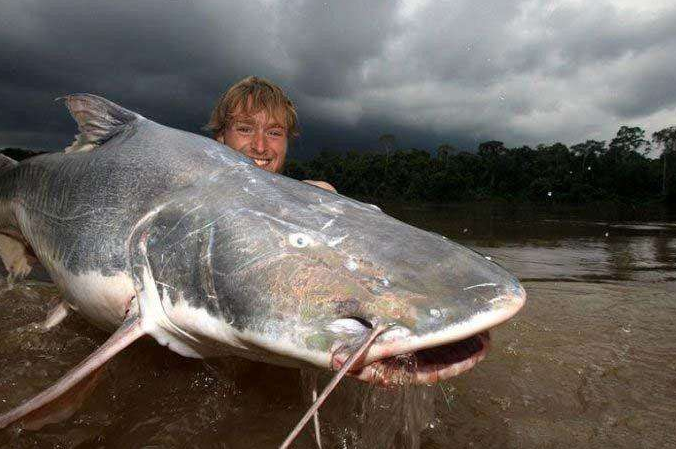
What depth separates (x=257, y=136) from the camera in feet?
13.5

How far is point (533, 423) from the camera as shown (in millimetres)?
2080

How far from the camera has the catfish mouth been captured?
1.12m

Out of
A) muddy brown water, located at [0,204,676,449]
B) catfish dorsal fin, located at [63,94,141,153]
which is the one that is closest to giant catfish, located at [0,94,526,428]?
catfish dorsal fin, located at [63,94,141,153]

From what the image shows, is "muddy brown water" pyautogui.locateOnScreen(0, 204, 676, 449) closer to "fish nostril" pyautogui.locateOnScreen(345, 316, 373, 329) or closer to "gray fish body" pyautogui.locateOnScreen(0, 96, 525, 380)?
"gray fish body" pyautogui.locateOnScreen(0, 96, 525, 380)

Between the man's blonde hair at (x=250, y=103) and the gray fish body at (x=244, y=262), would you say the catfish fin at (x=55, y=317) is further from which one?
the man's blonde hair at (x=250, y=103)

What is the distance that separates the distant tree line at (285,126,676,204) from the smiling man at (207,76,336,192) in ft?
179

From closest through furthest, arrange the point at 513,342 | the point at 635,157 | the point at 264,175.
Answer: the point at 264,175 < the point at 513,342 < the point at 635,157

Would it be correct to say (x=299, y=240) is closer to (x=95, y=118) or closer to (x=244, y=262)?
(x=244, y=262)

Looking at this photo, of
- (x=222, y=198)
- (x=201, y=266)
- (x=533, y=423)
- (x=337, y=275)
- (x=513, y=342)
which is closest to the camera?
(x=337, y=275)

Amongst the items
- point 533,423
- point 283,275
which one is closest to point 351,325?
point 283,275

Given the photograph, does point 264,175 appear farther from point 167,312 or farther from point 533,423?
point 533,423

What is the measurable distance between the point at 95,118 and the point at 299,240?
1884 millimetres

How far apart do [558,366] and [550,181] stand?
209ft

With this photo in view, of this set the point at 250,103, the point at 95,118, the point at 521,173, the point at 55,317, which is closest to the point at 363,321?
the point at 95,118
